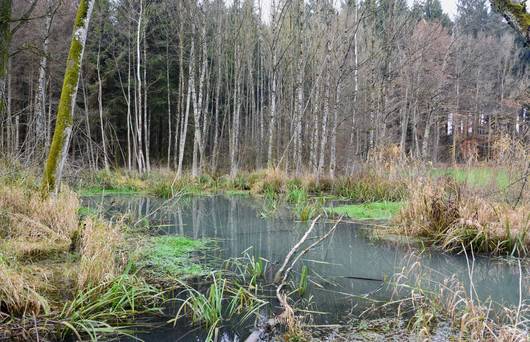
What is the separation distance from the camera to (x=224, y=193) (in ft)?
44.4

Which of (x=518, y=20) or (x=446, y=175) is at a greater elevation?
(x=518, y=20)

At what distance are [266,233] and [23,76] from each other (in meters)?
17.0

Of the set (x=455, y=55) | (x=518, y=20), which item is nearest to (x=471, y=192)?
(x=518, y=20)

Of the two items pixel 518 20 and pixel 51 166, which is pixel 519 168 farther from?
pixel 51 166

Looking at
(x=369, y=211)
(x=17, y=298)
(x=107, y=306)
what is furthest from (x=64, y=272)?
(x=369, y=211)

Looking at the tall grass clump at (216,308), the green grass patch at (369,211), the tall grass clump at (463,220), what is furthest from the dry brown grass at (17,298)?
the green grass patch at (369,211)

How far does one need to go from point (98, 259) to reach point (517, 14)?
11.9 ft

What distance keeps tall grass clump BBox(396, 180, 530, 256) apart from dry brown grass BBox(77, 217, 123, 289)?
4186 mm

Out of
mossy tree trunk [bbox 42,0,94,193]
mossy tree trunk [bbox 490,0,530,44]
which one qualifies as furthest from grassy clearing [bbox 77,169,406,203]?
mossy tree trunk [bbox 490,0,530,44]

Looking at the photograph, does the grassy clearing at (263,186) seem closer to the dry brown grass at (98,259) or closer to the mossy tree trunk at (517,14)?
the dry brown grass at (98,259)

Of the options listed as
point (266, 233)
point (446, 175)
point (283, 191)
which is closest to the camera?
point (446, 175)

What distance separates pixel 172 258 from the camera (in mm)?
5004

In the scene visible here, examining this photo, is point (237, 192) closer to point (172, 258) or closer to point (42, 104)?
point (42, 104)

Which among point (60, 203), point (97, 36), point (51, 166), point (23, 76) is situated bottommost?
point (60, 203)
